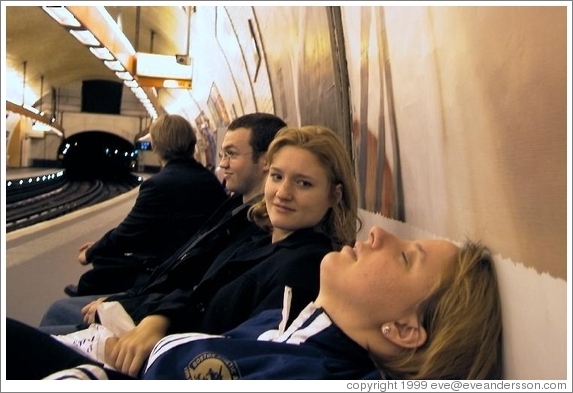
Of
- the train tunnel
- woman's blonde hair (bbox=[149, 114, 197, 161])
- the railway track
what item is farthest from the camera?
the railway track

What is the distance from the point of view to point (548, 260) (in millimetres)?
881

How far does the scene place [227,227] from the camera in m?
2.02

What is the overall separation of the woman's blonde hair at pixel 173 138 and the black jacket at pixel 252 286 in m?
1.09

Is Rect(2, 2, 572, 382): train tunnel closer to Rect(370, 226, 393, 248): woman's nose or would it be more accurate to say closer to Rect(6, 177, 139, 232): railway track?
Rect(370, 226, 393, 248): woman's nose

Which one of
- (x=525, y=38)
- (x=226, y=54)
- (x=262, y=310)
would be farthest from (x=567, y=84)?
(x=226, y=54)

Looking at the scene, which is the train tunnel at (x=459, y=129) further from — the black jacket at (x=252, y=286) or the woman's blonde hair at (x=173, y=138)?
the woman's blonde hair at (x=173, y=138)

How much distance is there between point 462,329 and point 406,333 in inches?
3.8

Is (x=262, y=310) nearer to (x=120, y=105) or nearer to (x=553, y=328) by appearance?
(x=553, y=328)

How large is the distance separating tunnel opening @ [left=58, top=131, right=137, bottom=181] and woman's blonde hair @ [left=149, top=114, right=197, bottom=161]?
1928 centimetres

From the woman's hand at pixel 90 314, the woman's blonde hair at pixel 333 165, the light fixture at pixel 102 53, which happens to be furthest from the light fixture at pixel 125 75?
the woman's blonde hair at pixel 333 165

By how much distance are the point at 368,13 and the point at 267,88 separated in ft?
9.47

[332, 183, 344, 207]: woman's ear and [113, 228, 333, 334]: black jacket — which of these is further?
[332, 183, 344, 207]: woman's ear

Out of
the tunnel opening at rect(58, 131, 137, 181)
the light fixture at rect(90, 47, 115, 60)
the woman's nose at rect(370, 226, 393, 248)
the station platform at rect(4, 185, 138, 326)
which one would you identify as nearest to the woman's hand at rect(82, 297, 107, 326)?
the station platform at rect(4, 185, 138, 326)

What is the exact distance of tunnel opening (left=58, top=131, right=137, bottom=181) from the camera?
853 inches
